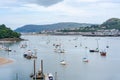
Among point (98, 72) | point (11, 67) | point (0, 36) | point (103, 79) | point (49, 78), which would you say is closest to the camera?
point (49, 78)

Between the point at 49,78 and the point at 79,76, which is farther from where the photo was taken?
the point at 79,76

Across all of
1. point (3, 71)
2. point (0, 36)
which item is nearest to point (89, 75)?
point (3, 71)

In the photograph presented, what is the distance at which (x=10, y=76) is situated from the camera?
57.7 meters

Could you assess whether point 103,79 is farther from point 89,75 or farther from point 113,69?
point 113,69

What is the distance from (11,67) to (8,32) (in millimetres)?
119111

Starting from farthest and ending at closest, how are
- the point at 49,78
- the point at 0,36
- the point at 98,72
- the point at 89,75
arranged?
1. the point at 0,36
2. the point at 98,72
3. the point at 89,75
4. the point at 49,78

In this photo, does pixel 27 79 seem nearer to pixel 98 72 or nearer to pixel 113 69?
pixel 98 72

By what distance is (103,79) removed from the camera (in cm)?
5662

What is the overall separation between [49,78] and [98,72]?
16420 mm

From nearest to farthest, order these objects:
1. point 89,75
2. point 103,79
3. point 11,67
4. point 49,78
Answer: point 49,78 < point 103,79 < point 89,75 < point 11,67

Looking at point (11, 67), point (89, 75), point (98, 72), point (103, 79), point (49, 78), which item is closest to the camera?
point (49, 78)

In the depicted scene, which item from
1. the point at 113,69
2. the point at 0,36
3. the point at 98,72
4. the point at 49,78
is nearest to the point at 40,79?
the point at 49,78

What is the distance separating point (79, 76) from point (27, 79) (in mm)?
9694

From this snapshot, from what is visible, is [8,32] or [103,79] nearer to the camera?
[103,79]
